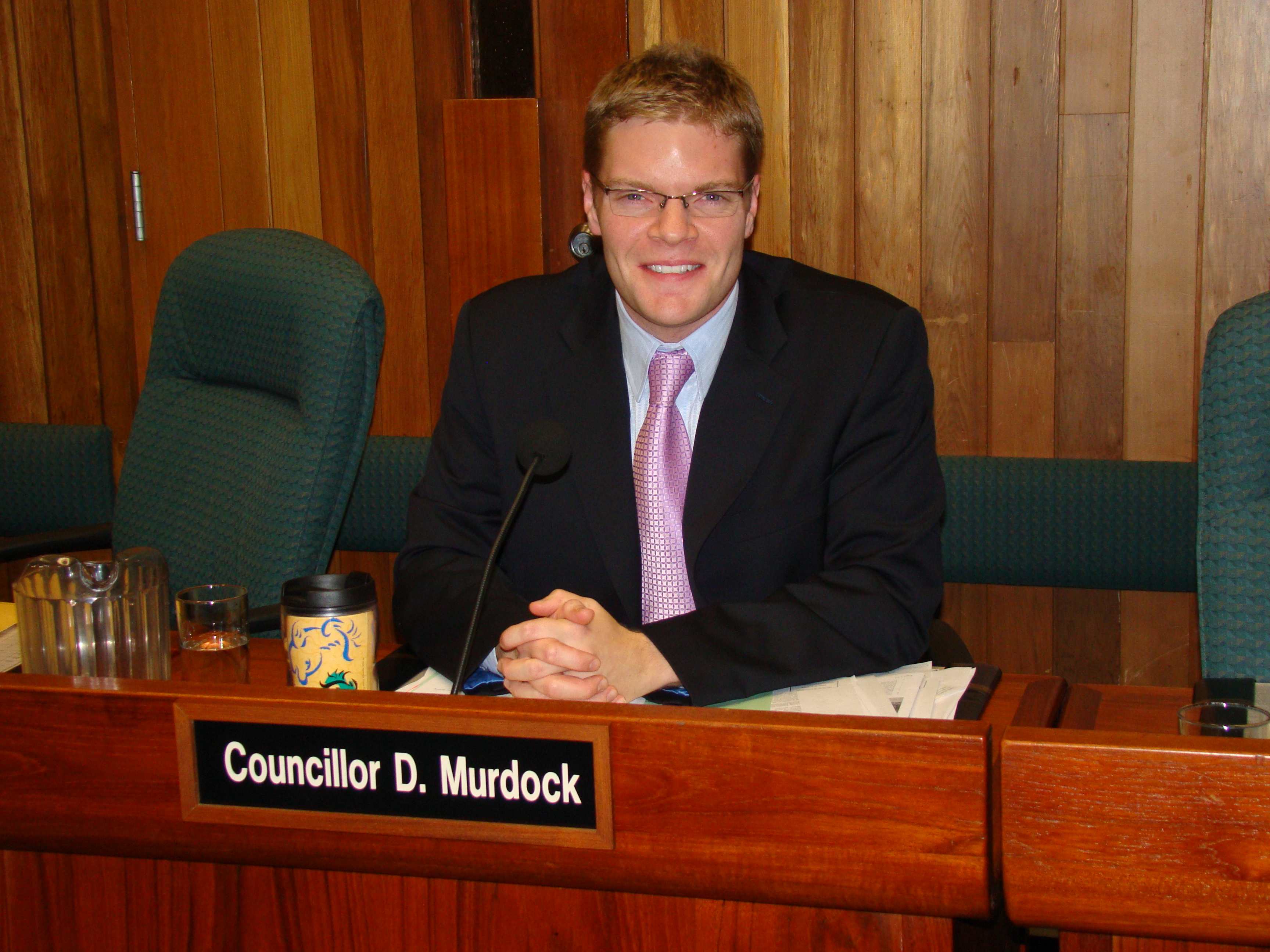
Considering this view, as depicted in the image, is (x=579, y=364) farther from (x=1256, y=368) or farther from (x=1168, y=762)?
(x=1168, y=762)

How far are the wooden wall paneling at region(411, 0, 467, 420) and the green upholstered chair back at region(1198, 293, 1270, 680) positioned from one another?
61.9 inches

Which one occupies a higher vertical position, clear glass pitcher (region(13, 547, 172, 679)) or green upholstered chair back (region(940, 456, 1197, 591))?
clear glass pitcher (region(13, 547, 172, 679))

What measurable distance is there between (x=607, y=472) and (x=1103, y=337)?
1.28m

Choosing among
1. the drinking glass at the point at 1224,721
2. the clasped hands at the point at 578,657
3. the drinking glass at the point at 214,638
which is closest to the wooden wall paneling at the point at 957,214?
the clasped hands at the point at 578,657

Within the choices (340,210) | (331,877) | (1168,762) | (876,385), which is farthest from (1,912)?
(340,210)

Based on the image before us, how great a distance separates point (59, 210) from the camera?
2.83 meters

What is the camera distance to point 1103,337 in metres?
2.30

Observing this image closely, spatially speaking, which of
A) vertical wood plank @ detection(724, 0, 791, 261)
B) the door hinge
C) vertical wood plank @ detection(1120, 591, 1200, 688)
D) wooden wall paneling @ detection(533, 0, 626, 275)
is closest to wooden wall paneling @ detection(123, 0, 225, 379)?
the door hinge

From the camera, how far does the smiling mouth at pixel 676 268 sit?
1465mm

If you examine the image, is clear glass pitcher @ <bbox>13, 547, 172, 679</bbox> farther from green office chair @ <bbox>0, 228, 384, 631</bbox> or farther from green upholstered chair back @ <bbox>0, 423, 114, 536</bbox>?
green upholstered chair back @ <bbox>0, 423, 114, 536</bbox>

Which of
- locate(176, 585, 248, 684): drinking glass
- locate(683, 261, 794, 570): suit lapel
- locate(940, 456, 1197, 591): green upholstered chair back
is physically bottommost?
locate(940, 456, 1197, 591): green upholstered chair back

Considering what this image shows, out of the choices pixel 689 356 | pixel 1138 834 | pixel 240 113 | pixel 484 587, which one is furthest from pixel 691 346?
pixel 240 113

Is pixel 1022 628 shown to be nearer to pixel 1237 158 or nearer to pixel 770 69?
pixel 1237 158

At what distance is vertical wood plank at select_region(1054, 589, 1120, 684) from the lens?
2.45 meters
